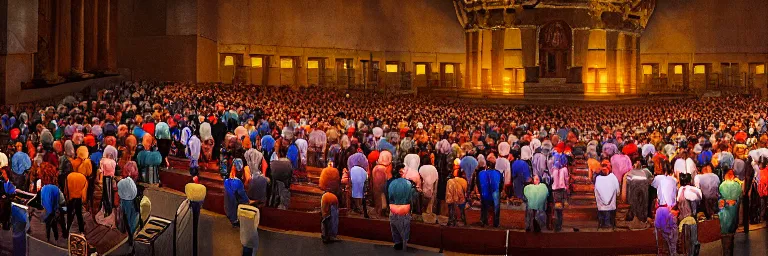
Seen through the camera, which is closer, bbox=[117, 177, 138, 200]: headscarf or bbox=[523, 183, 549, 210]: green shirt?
bbox=[117, 177, 138, 200]: headscarf

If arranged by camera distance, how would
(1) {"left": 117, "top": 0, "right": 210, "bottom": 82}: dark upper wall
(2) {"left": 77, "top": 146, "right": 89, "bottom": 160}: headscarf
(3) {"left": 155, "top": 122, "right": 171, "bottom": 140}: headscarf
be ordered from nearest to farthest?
1. (2) {"left": 77, "top": 146, "right": 89, "bottom": 160}: headscarf
2. (3) {"left": 155, "top": 122, "right": 171, "bottom": 140}: headscarf
3. (1) {"left": 117, "top": 0, "right": 210, "bottom": 82}: dark upper wall

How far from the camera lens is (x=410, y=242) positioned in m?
16.6

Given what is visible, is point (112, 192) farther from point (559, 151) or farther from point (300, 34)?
point (300, 34)

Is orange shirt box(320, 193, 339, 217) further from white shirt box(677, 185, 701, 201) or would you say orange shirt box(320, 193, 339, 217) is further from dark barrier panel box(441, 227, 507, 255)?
white shirt box(677, 185, 701, 201)

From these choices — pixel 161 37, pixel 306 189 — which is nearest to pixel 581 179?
pixel 306 189

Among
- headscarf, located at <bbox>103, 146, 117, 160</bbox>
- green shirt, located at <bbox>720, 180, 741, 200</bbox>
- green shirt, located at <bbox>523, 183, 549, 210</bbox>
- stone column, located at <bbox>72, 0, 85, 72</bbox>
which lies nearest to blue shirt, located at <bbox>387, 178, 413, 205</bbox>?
green shirt, located at <bbox>523, 183, 549, 210</bbox>

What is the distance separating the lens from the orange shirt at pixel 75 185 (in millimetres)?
15836

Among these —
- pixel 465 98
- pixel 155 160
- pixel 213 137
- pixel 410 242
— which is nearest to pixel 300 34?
pixel 465 98

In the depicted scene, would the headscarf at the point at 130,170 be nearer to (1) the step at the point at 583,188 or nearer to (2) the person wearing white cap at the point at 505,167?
(2) the person wearing white cap at the point at 505,167

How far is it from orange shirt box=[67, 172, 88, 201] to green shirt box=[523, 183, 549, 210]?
7.18 m

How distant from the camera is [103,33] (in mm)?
43906

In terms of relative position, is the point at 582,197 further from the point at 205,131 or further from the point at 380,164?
the point at 205,131

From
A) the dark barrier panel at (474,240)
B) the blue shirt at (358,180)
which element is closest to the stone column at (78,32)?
the blue shirt at (358,180)

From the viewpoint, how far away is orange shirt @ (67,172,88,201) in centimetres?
1584
